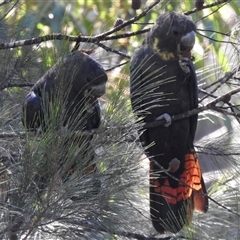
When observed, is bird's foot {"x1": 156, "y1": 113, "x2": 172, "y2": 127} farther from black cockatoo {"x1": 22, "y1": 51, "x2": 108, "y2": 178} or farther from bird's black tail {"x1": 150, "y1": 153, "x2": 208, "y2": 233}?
black cockatoo {"x1": 22, "y1": 51, "x2": 108, "y2": 178}

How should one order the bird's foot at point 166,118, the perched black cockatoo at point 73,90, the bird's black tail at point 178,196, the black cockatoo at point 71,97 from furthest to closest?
1. the bird's foot at point 166,118
2. the bird's black tail at point 178,196
3. the perched black cockatoo at point 73,90
4. the black cockatoo at point 71,97

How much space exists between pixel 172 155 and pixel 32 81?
0.57 meters

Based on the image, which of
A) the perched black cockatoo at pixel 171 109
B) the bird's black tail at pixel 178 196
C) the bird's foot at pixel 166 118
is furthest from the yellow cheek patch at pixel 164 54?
the bird's black tail at pixel 178 196

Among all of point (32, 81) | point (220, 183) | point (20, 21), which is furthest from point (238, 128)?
point (20, 21)

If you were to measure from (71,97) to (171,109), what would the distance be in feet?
1.58

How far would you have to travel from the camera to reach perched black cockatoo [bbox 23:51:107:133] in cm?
162

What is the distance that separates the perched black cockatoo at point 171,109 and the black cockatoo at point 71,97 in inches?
10.0

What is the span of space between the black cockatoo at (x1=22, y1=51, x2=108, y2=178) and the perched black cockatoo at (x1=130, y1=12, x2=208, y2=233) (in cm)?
25

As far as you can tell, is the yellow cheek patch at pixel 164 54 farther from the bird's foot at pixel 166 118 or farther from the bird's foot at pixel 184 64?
the bird's foot at pixel 166 118

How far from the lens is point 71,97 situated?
192 cm

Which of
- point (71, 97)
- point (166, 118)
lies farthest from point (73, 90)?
point (166, 118)

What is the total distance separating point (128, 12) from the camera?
4996mm

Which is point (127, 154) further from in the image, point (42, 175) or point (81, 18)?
point (81, 18)

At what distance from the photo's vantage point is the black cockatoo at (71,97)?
152cm
